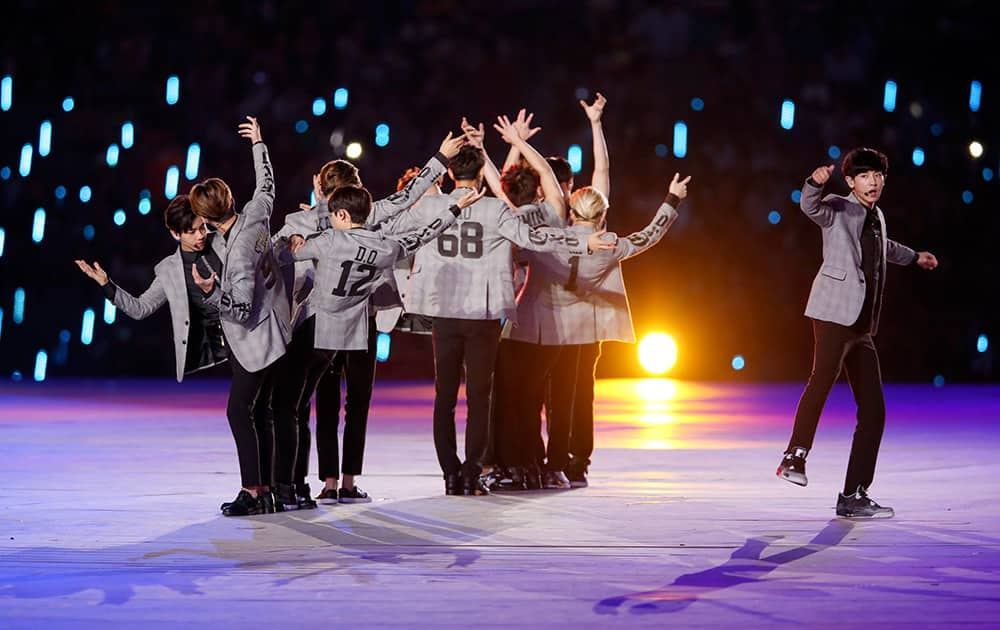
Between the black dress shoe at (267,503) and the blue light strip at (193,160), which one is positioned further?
the blue light strip at (193,160)

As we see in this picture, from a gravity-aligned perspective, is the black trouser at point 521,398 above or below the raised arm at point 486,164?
below

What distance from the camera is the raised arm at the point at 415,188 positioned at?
5.77 metres

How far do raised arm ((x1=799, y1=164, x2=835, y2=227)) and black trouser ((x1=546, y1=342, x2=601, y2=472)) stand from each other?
1436mm

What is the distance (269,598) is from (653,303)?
35.8 ft

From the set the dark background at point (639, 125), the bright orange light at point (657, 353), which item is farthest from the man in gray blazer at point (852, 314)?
the bright orange light at point (657, 353)

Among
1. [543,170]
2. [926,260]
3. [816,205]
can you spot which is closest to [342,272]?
[543,170]

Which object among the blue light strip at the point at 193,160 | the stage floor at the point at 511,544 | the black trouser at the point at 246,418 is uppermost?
the blue light strip at the point at 193,160

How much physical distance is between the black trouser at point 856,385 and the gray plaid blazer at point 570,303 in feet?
3.60

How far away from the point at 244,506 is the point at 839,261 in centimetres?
240

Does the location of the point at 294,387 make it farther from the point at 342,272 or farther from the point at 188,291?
the point at 188,291

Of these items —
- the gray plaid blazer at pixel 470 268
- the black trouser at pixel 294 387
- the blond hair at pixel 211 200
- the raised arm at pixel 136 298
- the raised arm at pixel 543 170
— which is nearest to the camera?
the blond hair at pixel 211 200

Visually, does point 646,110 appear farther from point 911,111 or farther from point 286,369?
point 286,369

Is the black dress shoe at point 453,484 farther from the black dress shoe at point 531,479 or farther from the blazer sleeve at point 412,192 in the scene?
the blazer sleeve at point 412,192

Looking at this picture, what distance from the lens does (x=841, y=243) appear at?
546cm
